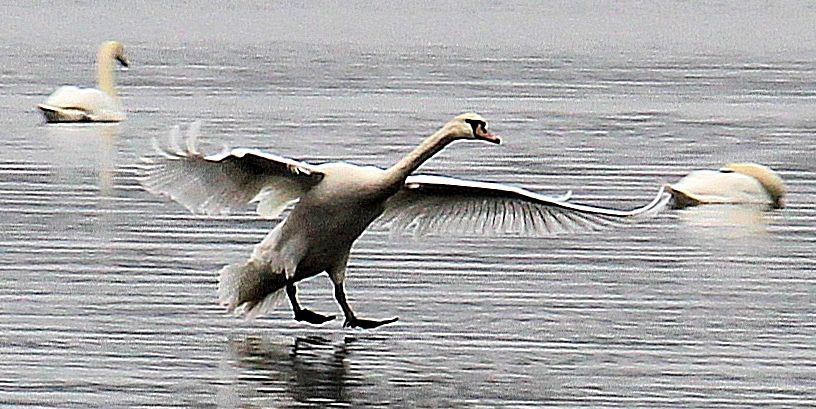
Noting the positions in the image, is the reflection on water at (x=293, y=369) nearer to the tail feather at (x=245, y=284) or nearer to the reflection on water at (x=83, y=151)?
the tail feather at (x=245, y=284)

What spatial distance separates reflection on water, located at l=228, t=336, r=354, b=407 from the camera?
10594 mm

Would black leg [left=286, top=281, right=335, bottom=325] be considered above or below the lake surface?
above

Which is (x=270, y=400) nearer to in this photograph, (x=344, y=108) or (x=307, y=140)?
(x=307, y=140)

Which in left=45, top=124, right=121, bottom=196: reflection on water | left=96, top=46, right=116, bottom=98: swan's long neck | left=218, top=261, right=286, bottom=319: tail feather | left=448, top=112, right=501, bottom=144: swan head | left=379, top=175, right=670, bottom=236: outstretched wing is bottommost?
left=45, top=124, right=121, bottom=196: reflection on water

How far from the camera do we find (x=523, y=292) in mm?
13594

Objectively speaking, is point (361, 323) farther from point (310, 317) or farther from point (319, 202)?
point (319, 202)

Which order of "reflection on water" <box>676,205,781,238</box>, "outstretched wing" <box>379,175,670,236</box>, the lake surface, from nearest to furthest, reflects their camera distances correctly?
the lake surface
"outstretched wing" <box>379,175,670,236</box>
"reflection on water" <box>676,205,781,238</box>

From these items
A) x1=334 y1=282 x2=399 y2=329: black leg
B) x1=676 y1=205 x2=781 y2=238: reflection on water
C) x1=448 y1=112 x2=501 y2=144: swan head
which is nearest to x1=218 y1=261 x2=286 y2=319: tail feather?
x1=334 y1=282 x2=399 y2=329: black leg

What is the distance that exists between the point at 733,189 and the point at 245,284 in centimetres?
676

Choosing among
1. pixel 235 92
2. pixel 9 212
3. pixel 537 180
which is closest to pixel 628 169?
pixel 537 180

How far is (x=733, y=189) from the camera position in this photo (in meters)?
18.4

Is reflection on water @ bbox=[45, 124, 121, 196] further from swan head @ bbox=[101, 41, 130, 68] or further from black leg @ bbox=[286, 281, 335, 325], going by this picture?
black leg @ bbox=[286, 281, 335, 325]

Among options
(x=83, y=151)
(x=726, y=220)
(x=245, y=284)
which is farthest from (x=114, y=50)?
(x=245, y=284)

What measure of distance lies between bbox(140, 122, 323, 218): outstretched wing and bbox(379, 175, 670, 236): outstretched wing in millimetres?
697
